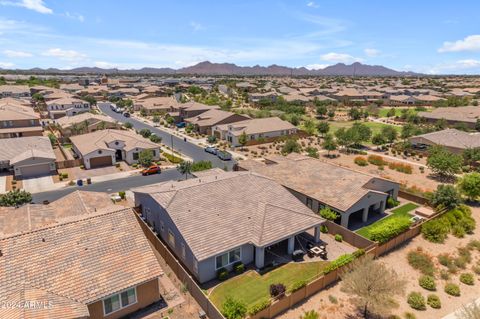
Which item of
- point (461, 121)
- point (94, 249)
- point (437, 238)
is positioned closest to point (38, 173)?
point (94, 249)

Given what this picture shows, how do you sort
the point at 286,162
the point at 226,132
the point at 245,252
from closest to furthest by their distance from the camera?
the point at 245,252
the point at 286,162
the point at 226,132

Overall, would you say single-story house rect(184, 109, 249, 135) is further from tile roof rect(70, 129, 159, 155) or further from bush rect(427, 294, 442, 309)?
bush rect(427, 294, 442, 309)

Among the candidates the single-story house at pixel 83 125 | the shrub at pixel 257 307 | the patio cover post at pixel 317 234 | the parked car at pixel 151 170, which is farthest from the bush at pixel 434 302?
the single-story house at pixel 83 125

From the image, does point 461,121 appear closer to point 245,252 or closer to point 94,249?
point 245,252

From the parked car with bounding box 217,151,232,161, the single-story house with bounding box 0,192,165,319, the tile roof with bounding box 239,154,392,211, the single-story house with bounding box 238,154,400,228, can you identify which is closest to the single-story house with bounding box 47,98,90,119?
the parked car with bounding box 217,151,232,161

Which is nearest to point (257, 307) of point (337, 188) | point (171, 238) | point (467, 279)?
point (171, 238)

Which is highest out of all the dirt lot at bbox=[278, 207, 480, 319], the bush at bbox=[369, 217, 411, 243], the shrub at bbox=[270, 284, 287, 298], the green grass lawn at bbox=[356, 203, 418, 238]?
the bush at bbox=[369, 217, 411, 243]
